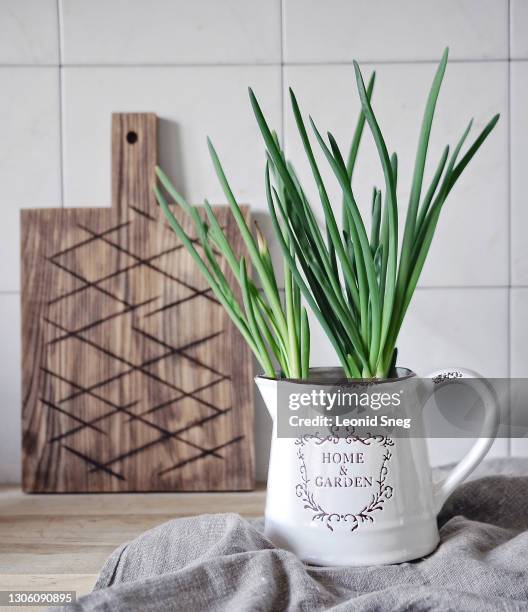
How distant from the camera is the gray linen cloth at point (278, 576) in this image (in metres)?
0.48

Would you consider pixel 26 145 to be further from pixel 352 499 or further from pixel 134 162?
pixel 352 499

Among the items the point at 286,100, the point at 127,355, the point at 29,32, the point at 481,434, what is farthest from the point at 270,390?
the point at 29,32

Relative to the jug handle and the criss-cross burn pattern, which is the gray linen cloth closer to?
the jug handle

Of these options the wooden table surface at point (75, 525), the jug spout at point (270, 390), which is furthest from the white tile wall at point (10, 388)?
the jug spout at point (270, 390)

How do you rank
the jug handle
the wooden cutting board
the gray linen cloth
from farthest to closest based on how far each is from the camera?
the wooden cutting board, the jug handle, the gray linen cloth

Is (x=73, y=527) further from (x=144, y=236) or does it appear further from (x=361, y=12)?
(x=361, y=12)

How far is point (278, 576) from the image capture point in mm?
515

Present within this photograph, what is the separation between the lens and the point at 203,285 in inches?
32.6

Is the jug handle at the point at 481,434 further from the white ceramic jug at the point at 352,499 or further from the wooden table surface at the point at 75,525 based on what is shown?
the wooden table surface at the point at 75,525

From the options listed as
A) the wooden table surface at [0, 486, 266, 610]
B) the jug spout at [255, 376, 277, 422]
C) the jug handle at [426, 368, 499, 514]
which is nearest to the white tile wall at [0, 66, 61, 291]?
the wooden table surface at [0, 486, 266, 610]

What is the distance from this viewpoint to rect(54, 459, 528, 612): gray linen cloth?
48cm

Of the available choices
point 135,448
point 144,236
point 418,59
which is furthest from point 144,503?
point 418,59

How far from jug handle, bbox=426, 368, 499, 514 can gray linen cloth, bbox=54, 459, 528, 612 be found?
45 millimetres

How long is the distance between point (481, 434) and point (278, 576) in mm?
215
